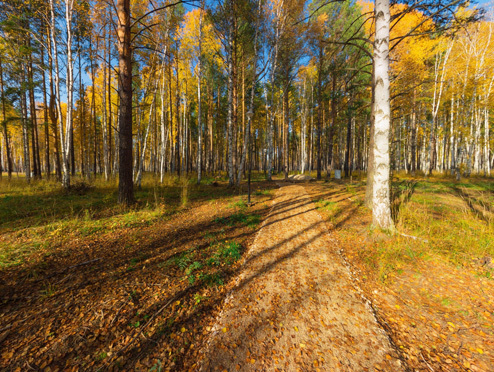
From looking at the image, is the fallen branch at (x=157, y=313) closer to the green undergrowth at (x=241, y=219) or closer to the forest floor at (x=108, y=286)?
the forest floor at (x=108, y=286)

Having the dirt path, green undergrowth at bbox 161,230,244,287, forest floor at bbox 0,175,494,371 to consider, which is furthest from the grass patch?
the dirt path

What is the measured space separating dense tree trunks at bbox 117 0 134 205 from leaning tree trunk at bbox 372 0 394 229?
7562 mm

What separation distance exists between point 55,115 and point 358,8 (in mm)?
27719

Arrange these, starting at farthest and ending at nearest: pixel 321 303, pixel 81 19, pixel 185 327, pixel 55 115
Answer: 1. pixel 55 115
2. pixel 81 19
3. pixel 321 303
4. pixel 185 327

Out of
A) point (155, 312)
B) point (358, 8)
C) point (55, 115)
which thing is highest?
point (358, 8)

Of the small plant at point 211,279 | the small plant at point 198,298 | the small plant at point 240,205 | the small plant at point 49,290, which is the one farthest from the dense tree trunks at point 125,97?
the small plant at point 198,298

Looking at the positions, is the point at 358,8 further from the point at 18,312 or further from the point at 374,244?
the point at 18,312

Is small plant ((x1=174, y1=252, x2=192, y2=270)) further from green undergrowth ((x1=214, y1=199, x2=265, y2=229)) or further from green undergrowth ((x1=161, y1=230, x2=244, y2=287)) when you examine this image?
green undergrowth ((x1=214, y1=199, x2=265, y2=229))

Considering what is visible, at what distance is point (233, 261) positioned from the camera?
3764mm

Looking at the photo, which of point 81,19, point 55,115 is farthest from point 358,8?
point 55,115

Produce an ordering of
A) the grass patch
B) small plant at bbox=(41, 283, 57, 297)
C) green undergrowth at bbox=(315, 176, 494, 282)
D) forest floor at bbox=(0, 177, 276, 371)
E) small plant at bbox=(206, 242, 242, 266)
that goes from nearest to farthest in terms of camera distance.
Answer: forest floor at bbox=(0, 177, 276, 371)
small plant at bbox=(41, 283, 57, 297)
green undergrowth at bbox=(315, 176, 494, 282)
small plant at bbox=(206, 242, 242, 266)
the grass patch

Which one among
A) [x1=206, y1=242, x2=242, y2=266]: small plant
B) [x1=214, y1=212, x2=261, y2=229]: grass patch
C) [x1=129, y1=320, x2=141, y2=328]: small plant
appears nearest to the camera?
[x1=129, y1=320, x2=141, y2=328]: small plant

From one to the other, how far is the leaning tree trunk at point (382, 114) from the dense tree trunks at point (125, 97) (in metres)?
7.56

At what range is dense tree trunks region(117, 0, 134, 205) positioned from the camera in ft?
19.6
